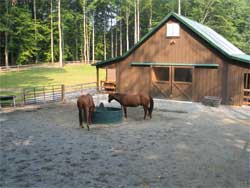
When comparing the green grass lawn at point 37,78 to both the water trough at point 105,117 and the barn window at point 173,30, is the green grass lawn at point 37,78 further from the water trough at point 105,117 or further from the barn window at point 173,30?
the water trough at point 105,117

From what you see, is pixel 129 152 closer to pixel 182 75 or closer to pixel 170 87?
pixel 170 87

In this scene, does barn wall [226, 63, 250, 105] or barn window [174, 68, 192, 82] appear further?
barn window [174, 68, 192, 82]

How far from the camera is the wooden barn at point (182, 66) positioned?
1525 centimetres

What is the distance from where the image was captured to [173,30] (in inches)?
659

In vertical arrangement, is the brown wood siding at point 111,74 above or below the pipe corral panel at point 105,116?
above

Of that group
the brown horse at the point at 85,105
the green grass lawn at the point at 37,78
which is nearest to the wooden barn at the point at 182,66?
the brown horse at the point at 85,105

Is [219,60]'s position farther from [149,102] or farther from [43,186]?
[43,186]

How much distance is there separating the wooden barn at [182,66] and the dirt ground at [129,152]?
3.11 metres

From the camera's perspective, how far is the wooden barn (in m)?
15.2

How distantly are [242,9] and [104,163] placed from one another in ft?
141

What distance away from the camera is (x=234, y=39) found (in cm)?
3975

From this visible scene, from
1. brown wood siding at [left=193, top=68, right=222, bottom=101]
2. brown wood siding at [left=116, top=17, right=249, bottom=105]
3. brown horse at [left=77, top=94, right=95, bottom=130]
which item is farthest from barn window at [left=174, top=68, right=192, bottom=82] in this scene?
Answer: brown horse at [left=77, top=94, right=95, bottom=130]

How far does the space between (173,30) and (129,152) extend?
10867mm

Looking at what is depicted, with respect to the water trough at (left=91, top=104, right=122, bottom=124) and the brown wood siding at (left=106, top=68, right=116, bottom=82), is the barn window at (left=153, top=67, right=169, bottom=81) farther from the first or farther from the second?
the water trough at (left=91, top=104, right=122, bottom=124)
